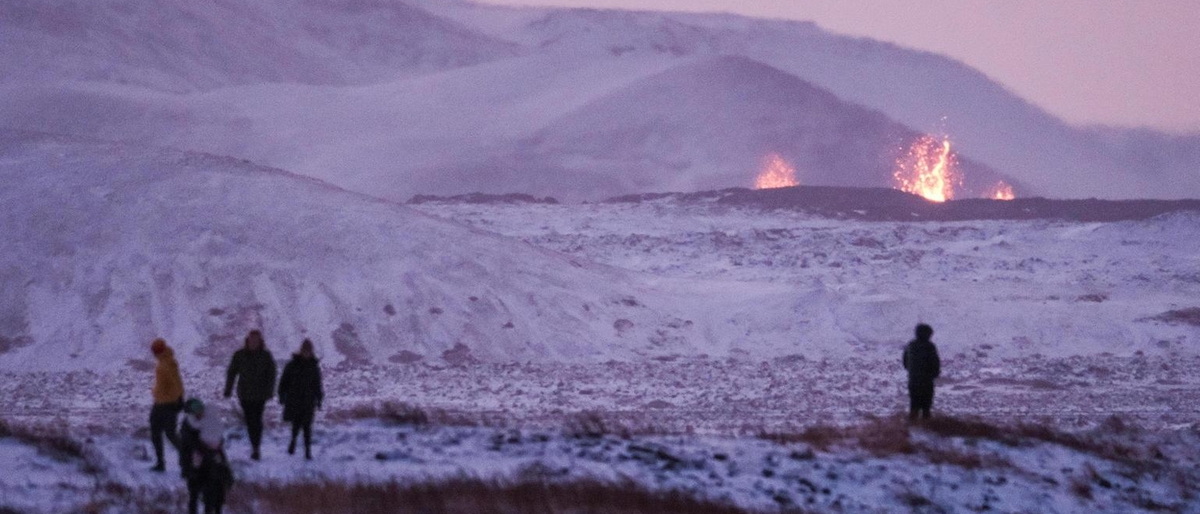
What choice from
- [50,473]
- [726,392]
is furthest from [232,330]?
[50,473]

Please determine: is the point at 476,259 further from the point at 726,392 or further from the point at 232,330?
the point at 726,392

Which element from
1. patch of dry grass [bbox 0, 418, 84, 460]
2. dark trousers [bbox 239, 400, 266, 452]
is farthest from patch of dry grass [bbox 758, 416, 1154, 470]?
patch of dry grass [bbox 0, 418, 84, 460]

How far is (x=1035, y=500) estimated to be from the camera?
42.0 feet

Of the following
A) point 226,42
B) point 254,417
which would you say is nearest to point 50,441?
point 254,417

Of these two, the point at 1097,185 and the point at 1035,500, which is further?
the point at 1097,185

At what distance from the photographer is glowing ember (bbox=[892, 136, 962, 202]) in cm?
8188

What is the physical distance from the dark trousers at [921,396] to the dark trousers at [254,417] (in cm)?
678

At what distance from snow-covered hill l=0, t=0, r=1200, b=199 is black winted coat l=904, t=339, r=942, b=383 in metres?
57.8

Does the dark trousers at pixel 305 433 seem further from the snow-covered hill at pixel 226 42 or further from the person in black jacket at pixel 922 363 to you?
the snow-covered hill at pixel 226 42

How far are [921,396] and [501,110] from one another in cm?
7521

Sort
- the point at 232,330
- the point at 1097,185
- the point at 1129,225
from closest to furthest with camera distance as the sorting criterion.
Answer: the point at 232,330 < the point at 1129,225 < the point at 1097,185

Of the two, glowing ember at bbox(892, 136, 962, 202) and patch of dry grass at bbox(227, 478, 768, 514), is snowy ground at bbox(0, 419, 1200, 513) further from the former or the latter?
glowing ember at bbox(892, 136, 962, 202)

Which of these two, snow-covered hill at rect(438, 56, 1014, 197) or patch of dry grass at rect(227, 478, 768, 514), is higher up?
snow-covered hill at rect(438, 56, 1014, 197)

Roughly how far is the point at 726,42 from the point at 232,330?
104427 mm
